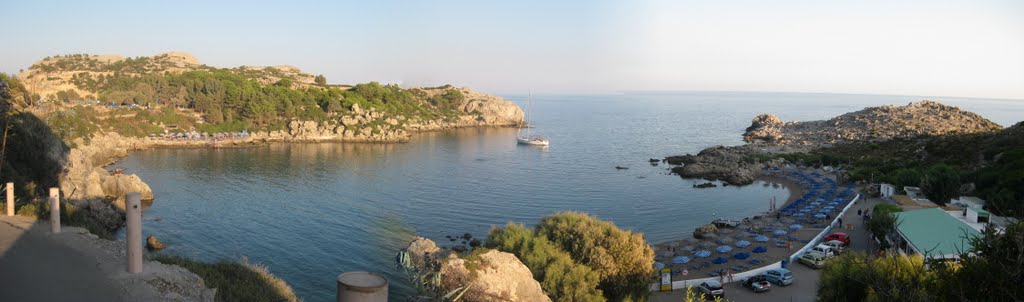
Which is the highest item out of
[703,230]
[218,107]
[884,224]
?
[218,107]

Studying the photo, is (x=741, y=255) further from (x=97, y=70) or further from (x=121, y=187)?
(x=97, y=70)

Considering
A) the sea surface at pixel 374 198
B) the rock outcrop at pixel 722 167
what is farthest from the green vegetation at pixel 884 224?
the rock outcrop at pixel 722 167

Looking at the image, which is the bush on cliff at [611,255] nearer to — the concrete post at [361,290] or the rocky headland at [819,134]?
the concrete post at [361,290]

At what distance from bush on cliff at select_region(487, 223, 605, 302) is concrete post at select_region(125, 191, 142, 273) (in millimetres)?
7559

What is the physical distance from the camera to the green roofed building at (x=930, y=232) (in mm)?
16609

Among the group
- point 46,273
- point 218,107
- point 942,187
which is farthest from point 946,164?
point 218,107

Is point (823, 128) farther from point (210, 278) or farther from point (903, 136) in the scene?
point (210, 278)

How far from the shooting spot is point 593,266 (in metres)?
14.4

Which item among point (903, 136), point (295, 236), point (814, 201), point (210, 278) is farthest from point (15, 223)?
point (903, 136)

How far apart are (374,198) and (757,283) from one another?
19.9m

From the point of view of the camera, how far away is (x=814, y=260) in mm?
19328

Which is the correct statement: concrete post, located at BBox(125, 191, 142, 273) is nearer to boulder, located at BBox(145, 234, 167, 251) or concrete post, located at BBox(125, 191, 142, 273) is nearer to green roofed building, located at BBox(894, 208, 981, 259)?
boulder, located at BBox(145, 234, 167, 251)

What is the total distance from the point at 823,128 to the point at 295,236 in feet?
222

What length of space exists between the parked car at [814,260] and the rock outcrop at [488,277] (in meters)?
10.8
